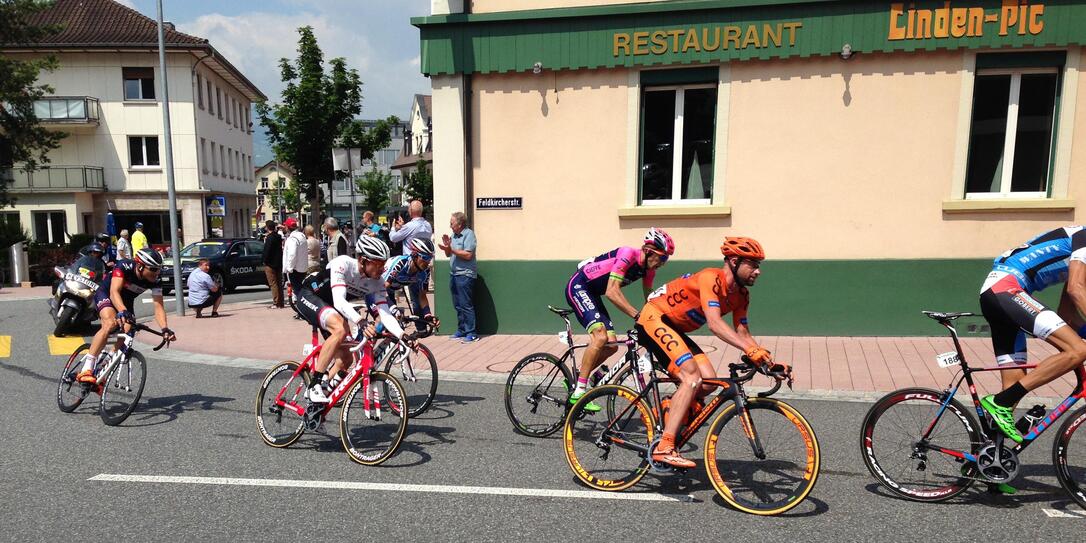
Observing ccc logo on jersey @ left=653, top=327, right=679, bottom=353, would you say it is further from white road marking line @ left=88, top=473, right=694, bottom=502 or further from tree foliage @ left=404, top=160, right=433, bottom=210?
tree foliage @ left=404, top=160, right=433, bottom=210

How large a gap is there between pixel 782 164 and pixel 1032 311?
5855 millimetres

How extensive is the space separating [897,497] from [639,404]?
167cm

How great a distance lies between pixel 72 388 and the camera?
6.32m

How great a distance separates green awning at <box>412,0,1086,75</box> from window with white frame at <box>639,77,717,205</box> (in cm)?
57

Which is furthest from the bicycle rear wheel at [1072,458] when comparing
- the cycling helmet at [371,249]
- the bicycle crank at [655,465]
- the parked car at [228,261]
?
the parked car at [228,261]

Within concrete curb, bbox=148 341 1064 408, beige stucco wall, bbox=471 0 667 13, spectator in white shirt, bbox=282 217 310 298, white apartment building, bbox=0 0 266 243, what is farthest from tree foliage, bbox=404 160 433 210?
concrete curb, bbox=148 341 1064 408

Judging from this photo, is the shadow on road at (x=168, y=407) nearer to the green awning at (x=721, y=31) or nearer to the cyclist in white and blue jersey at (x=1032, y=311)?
the green awning at (x=721, y=31)

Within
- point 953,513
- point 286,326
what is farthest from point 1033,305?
point 286,326

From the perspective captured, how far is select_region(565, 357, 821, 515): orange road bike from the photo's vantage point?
3896 millimetres

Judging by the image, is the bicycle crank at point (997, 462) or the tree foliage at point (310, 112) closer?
the bicycle crank at point (997, 462)

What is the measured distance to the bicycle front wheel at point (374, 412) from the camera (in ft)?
15.8

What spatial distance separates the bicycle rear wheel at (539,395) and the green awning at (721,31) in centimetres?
566

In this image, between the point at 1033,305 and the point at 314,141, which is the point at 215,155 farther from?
the point at 1033,305

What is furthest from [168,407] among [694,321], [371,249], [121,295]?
[694,321]
